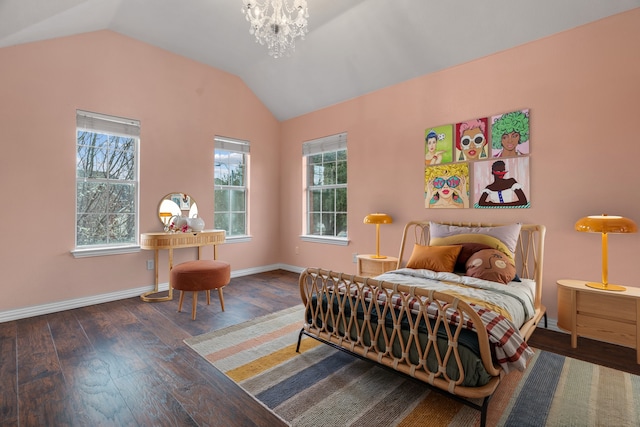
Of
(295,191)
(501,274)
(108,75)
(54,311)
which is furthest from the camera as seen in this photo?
(295,191)

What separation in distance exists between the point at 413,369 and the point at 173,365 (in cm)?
173

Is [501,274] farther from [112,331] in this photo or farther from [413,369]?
[112,331]

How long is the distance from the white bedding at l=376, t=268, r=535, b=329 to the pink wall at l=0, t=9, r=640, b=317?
0.87 m

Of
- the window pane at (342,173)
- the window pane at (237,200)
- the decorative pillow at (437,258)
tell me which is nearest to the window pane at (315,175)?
the window pane at (342,173)

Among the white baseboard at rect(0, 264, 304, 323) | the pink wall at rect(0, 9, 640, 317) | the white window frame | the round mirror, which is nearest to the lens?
the pink wall at rect(0, 9, 640, 317)

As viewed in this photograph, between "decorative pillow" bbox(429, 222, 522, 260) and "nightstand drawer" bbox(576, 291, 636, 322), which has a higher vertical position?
"decorative pillow" bbox(429, 222, 522, 260)

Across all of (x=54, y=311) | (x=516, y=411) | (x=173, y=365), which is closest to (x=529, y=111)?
(x=516, y=411)

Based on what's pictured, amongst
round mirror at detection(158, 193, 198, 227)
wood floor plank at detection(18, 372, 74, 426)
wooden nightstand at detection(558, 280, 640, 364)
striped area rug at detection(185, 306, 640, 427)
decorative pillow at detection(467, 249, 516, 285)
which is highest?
round mirror at detection(158, 193, 198, 227)

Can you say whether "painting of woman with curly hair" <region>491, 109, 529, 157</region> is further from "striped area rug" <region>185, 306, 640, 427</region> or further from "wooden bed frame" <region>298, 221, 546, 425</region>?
"striped area rug" <region>185, 306, 640, 427</region>

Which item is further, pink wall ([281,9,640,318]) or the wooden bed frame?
pink wall ([281,9,640,318])

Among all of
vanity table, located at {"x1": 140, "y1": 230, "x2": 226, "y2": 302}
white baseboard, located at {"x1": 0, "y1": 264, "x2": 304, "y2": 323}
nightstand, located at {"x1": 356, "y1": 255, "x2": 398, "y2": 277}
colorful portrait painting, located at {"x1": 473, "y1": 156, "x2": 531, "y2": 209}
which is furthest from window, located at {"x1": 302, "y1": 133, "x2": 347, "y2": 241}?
white baseboard, located at {"x1": 0, "y1": 264, "x2": 304, "y2": 323}

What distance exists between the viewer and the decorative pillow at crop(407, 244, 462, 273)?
2.79 meters

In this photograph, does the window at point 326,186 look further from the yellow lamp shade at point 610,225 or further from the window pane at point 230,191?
the yellow lamp shade at point 610,225

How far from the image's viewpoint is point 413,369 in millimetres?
1751
